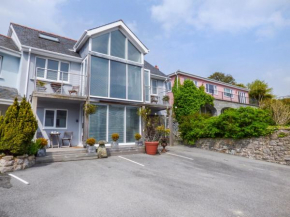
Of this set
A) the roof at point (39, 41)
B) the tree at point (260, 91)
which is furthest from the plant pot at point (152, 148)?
the tree at point (260, 91)

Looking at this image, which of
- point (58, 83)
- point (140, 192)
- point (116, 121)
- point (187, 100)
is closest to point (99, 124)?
point (116, 121)

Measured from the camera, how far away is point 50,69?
10945mm

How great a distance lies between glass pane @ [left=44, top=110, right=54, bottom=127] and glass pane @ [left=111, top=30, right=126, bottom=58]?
19.4ft

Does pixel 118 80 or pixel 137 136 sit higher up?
pixel 118 80

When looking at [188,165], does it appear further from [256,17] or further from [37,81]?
[37,81]

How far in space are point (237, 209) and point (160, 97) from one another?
37.6ft

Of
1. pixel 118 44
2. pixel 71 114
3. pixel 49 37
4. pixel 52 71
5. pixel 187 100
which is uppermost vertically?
pixel 49 37

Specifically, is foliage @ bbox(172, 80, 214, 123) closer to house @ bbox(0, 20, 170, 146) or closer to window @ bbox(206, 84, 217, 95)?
house @ bbox(0, 20, 170, 146)

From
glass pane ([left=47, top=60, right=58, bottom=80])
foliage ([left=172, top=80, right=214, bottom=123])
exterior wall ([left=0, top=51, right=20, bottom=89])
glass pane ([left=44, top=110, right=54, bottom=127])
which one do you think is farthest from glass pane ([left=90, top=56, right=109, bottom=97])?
foliage ([left=172, top=80, right=214, bottom=123])

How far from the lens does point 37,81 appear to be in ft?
33.7

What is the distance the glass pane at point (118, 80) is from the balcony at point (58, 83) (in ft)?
5.99

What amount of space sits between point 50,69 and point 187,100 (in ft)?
40.7

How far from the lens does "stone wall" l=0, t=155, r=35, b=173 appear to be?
19.3ft

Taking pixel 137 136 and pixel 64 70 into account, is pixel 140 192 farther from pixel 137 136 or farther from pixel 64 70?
pixel 64 70
